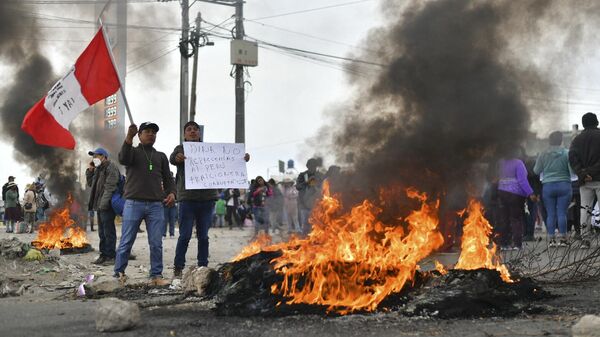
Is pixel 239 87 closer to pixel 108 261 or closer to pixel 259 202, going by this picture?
pixel 259 202

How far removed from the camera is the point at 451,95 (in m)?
6.94

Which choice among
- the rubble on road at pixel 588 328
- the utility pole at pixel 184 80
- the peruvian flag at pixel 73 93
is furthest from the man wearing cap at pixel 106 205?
the utility pole at pixel 184 80

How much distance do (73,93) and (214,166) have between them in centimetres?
233

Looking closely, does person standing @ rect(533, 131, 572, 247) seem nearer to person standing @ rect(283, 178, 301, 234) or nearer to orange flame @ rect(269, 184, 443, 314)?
orange flame @ rect(269, 184, 443, 314)

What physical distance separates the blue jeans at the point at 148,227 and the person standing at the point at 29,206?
1375 cm

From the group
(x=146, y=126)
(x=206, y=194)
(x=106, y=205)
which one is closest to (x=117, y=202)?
(x=106, y=205)

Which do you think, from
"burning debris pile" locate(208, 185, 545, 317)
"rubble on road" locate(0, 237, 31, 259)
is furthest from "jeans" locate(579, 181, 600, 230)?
"rubble on road" locate(0, 237, 31, 259)

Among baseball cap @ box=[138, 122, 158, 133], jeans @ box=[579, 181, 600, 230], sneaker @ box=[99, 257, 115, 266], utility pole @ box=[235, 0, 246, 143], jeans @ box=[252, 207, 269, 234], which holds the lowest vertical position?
sneaker @ box=[99, 257, 115, 266]

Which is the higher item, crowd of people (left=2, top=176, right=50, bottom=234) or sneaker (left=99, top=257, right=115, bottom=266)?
crowd of people (left=2, top=176, right=50, bottom=234)

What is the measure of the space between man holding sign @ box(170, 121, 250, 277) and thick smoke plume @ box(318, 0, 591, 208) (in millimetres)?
1670

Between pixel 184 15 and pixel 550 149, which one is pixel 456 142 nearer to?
pixel 550 149

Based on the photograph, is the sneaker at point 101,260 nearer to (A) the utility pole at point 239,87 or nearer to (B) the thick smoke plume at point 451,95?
(B) the thick smoke plume at point 451,95

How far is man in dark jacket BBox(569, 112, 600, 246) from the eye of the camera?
9078mm

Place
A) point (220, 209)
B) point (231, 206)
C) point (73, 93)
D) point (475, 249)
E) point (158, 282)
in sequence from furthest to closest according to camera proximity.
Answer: point (220, 209)
point (231, 206)
point (73, 93)
point (158, 282)
point (475, 249)
